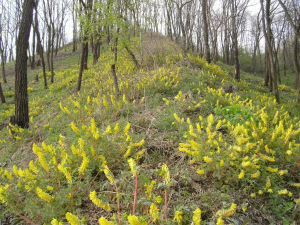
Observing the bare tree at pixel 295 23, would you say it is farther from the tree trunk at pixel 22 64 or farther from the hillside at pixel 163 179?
the tree trunk at pixel 22 64

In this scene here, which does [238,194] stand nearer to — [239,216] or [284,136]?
[239,216]

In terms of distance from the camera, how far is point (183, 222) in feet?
5.68

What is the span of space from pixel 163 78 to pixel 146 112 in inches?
78.7

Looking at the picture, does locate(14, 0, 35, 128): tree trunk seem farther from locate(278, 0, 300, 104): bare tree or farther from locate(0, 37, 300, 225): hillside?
locate(278, 0, 300, 104): bare tree

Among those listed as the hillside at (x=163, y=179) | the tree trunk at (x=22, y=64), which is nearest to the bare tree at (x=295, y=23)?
the hillside at (x=163, y=179)

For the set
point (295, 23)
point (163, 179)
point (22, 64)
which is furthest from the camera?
point (295, 23)

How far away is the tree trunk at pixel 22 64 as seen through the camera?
5012 mm

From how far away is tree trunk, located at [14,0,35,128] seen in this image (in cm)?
501

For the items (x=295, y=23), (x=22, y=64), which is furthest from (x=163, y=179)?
(x=295, y=23)

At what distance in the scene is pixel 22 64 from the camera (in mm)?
5160

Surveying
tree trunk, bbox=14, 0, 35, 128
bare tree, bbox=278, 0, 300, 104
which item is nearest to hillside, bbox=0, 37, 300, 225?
tree trunk, bbox=14, 0, 35, 128

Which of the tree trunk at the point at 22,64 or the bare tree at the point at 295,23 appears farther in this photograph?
the bare tree at the point at 295,23

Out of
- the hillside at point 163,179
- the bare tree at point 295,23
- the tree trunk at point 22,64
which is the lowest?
the hillside at point 163,179

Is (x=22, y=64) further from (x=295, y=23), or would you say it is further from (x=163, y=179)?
(x=295, y=23)
